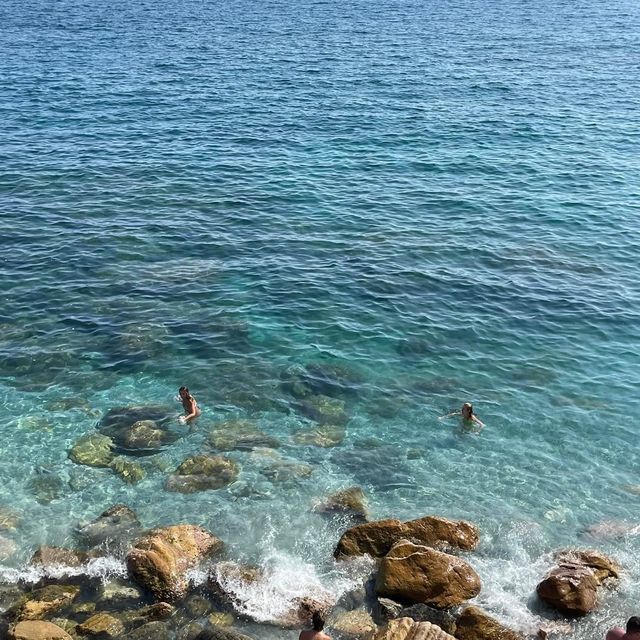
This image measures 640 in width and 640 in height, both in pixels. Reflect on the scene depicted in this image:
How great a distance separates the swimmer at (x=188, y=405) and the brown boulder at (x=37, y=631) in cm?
1117

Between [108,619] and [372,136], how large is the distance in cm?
5034

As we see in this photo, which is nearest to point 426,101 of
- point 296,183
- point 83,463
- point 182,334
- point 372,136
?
point 372,136

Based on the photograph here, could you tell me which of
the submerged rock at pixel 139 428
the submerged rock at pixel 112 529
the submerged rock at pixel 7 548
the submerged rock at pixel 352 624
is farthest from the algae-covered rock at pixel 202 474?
the submerged rock at pixel 352 624

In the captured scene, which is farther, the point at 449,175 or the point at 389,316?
the point at 449,175

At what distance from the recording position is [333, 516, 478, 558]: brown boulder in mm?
22156

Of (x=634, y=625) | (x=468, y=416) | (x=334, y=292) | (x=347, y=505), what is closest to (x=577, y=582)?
(x=634, y=625)

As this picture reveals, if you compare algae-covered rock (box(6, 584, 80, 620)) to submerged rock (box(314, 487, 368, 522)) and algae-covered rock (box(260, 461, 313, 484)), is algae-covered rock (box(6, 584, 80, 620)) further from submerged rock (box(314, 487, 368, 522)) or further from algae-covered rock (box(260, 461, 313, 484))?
submerged rock (box(314, 487, 368, 522))

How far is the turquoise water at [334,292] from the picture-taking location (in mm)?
24984

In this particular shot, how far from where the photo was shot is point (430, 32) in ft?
353

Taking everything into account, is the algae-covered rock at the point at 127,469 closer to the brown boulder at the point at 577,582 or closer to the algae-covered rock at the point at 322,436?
the algae-covered rock at the point at 322,436

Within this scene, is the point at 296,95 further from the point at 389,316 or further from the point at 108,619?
the point at 108,619

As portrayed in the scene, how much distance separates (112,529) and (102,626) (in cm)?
436

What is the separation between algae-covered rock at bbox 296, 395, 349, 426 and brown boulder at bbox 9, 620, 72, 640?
44.2 ft

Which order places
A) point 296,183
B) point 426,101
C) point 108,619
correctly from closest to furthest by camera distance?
point 108,619
point 296,183
point 426,101
